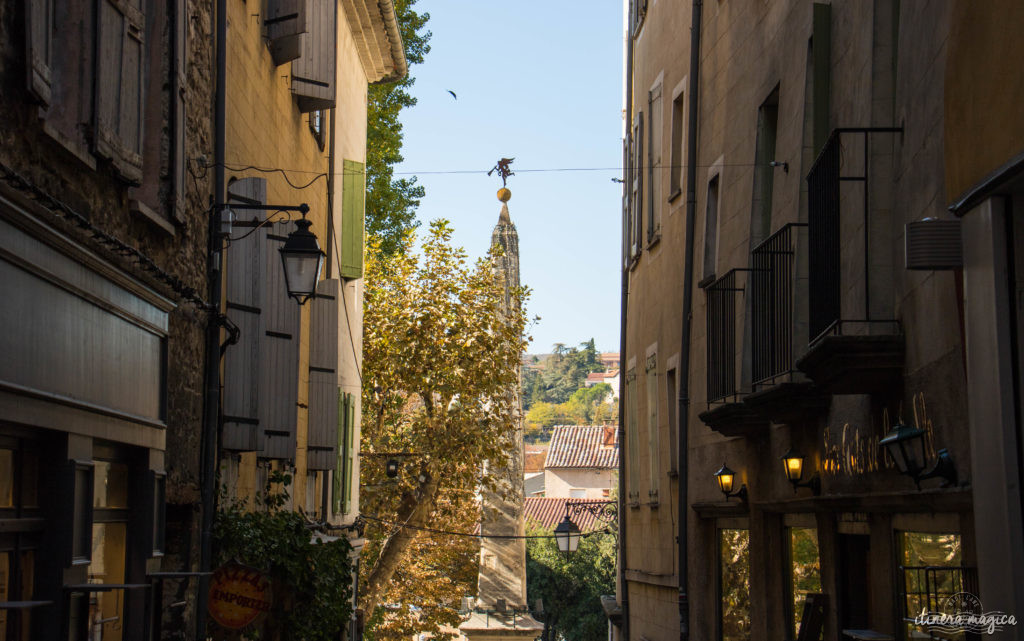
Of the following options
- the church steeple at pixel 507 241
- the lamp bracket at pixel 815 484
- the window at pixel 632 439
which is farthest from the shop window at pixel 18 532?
the church steeple at pixel 507 241

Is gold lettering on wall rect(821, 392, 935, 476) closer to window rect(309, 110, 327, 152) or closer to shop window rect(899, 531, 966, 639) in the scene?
shop window rect(899, 531, 966, 639)

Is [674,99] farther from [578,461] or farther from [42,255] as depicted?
[578,461]

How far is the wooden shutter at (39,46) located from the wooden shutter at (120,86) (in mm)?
684

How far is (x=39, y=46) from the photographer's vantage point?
5.70 m

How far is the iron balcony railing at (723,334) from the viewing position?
1135 centimetres

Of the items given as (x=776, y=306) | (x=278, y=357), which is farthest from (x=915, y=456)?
(x=278, y=357)

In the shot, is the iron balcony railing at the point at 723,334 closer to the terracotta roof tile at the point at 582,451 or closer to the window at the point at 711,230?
the window at the point at 711,230

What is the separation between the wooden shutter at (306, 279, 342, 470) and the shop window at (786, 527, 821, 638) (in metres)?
5.80

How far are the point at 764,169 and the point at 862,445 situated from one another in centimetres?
427

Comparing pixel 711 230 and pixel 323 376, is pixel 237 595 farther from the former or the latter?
pixel 711 230

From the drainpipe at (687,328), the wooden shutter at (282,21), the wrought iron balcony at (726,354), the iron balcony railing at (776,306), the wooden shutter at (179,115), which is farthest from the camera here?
the drainpipe at (687,328)

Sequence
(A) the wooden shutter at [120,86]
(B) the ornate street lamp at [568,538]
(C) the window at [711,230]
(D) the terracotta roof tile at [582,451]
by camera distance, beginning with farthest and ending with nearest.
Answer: (D) the terracotta roof tile at [582,451], (B) the ornate street lamp at [568,538], (C) the window at [711,230], (A) the wooden shutter at [120,86]

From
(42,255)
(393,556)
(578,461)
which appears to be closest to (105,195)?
(42,255)

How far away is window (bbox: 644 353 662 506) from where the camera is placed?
16469 millimetres
